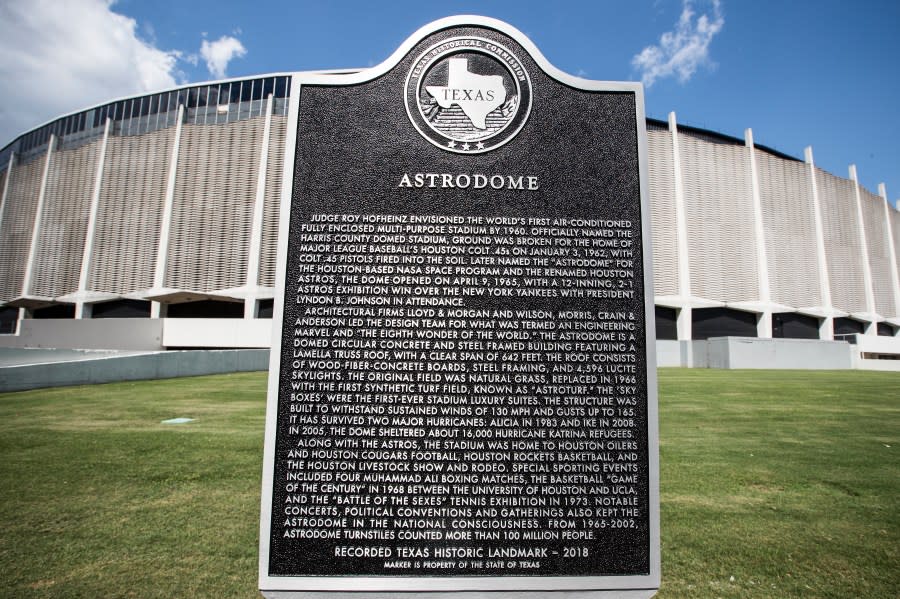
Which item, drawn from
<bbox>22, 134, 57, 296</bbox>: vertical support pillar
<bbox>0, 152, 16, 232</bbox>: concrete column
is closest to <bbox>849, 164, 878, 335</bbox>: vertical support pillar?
<bbox>22, 134, 57, 296</bbox>: vertical support pillar

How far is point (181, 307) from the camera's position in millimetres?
39000

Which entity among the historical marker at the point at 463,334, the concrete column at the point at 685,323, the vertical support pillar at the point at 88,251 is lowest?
the historical marker at the point at 463,334

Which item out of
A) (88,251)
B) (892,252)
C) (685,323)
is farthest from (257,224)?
(892,252)

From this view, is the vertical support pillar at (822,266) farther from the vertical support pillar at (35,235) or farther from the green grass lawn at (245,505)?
the vertical support pillar at (35,235)

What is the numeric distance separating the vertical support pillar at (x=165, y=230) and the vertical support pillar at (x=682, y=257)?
3843 cm

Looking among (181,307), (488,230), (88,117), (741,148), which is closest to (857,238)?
(741,148)

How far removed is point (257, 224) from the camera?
35.7 m

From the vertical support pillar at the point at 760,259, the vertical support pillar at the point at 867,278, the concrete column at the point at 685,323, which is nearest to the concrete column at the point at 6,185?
the concrete column at the point at 685,323

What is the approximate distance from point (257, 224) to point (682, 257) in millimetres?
32125

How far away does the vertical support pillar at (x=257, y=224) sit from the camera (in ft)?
116

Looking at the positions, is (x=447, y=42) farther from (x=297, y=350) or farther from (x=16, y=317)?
(x=16, y=317)

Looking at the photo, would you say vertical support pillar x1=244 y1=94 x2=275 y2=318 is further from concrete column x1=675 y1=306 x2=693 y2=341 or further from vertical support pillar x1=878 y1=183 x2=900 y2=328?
vertical support pillar x1=878 y1=183 x2=900 y2=328

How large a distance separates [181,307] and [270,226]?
1038cm

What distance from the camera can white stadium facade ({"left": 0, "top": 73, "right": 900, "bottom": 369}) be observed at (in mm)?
35750
